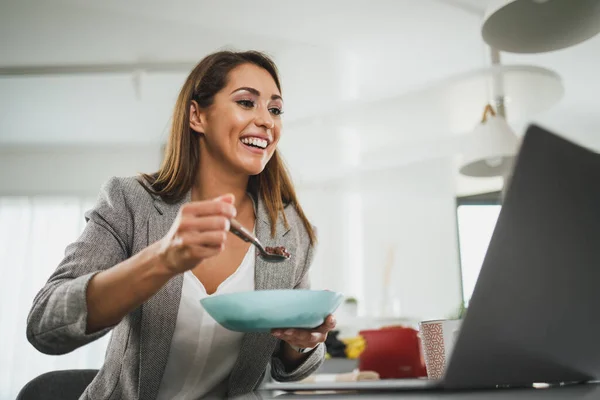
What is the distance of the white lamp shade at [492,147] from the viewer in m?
2.42

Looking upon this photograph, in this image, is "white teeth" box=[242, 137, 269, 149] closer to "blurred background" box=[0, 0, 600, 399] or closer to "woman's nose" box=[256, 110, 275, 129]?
"woman's nose" box=[256, 110, 275, 129]

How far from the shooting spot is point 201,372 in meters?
1.26

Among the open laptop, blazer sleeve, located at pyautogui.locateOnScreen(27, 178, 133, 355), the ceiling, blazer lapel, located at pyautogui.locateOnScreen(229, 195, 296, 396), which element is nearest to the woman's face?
blazer lapel, located at pyautogui.locateOnScreen(229, 195, 296, 396)

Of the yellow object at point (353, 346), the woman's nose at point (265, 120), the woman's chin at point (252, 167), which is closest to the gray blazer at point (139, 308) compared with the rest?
the woman's chin at point (252, 167)

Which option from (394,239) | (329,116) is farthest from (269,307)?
(394,239)

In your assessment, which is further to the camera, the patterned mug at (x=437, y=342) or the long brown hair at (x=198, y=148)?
the long brown hair at (x=198, y=148)

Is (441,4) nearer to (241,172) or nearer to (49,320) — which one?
(241,172)

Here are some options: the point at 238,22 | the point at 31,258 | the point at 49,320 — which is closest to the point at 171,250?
the point at 49,320

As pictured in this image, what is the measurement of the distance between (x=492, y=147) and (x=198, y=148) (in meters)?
1.43

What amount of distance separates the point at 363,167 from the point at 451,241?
167 centimetres

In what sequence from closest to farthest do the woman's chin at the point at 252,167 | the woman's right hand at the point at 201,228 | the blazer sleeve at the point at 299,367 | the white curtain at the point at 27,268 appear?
1. the woman's right hand at the point at 201,228
2. the blazer sleeve at the point at 299,367
3. the woman's chin at the point at 252,167
4. the white curtain at the point at 27,268

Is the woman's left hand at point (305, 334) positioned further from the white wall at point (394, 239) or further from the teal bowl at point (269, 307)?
the white wall at point (394, 239)

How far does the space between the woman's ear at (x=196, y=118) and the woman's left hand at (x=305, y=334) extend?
2.21 ft

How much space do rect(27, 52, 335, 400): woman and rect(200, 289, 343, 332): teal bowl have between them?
9 cm
